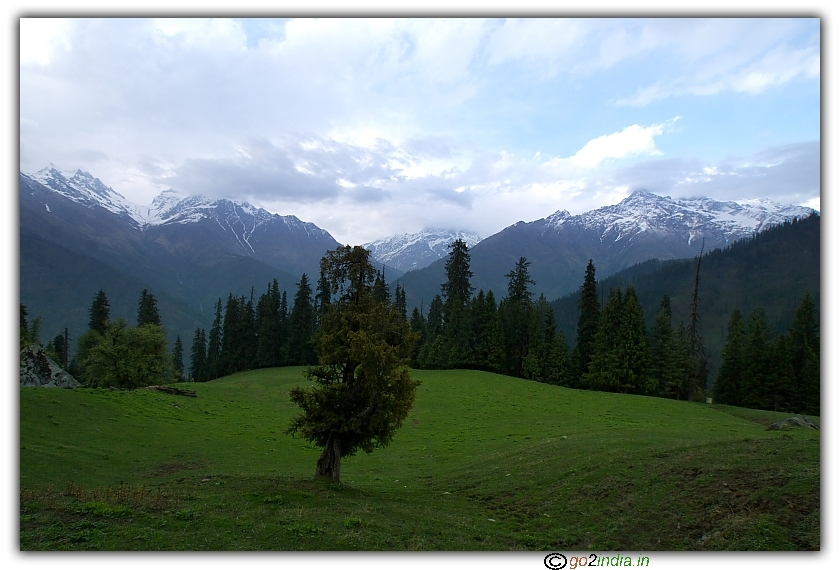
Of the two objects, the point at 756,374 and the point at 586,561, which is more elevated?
the point at 586,561

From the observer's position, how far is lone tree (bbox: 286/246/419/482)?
17344 mm

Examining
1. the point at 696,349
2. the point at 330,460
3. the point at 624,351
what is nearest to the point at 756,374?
the point at 696,349

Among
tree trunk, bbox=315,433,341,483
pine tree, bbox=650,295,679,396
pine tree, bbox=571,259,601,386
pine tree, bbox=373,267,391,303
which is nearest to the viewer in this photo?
tree trunk, bbox=315,433,341,483

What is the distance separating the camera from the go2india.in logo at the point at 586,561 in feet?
33.0

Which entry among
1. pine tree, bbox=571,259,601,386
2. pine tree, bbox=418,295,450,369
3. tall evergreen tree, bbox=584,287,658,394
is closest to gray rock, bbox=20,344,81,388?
pine tree, bbox=418,295,450,369

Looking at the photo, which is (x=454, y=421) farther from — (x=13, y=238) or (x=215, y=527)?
(x=13, y=238)

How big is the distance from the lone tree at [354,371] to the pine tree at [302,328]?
2694 inches

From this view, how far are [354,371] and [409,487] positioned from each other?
659 centimetres

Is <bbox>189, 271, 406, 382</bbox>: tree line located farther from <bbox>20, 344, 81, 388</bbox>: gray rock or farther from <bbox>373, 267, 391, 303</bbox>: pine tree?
<bbox>20, 344, 81, 388</bbox>: gray rock

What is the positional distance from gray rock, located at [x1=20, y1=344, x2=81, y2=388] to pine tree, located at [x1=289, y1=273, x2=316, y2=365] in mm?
47861

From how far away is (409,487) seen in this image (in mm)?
20641

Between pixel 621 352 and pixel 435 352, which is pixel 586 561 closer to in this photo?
pixel 621 352

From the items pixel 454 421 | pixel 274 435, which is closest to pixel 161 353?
pixel 274 435

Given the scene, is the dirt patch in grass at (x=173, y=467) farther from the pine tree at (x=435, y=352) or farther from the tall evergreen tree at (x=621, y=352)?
the pine tree at (x=435, y=352)
